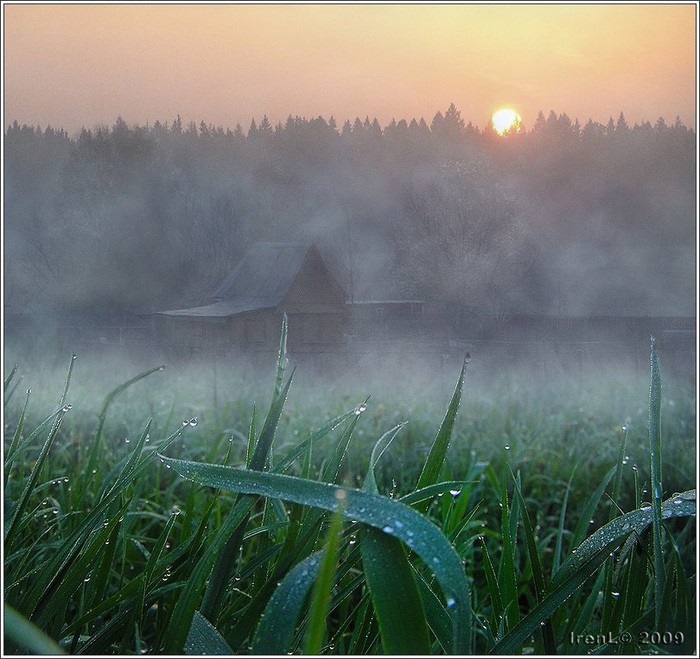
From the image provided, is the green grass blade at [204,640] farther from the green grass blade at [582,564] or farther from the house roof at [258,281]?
the house roof at [258,281]

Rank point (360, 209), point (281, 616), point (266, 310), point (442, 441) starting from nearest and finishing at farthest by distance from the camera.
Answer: point (281, 616), point (442, 441), point (266, 310), point (360, 209)

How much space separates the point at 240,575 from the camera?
43 cm

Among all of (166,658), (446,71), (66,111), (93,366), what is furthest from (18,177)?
(166,658)

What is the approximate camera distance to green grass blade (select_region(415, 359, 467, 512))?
0.38 meters

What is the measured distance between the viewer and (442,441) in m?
0.38

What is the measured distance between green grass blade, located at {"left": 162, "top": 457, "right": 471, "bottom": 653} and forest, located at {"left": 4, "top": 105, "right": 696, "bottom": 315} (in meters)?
0.42

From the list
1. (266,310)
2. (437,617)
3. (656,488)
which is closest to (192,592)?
(437,617)

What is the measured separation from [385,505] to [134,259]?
511 mm

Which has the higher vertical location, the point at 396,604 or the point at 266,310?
the point at 266,310

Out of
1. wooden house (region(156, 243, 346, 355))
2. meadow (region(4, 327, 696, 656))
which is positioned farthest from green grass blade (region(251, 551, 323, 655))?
wooden house (region(156, 243, 346, 355))

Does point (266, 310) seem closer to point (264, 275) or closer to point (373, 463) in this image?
point (264, 275)

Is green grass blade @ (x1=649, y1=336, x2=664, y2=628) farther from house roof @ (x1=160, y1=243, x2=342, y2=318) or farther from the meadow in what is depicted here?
house roof @ (x1=160, y1=243, x2=342, y2=318)

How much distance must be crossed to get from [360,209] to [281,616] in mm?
561

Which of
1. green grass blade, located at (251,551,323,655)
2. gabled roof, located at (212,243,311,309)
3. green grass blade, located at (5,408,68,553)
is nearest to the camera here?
green grass blade, located at (251,551,323,655)
